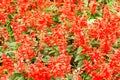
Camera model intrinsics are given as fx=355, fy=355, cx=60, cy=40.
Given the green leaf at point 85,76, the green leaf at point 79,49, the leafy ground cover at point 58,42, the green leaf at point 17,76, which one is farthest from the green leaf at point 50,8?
the green leaf at point 17,76

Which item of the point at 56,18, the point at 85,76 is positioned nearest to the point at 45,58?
the point at 85,76

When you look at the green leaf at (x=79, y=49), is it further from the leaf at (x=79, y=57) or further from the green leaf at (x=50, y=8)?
the green leaf at (x=50, y=8)

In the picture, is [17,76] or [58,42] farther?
[58,42]

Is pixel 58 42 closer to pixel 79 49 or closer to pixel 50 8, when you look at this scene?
pixel 79 49

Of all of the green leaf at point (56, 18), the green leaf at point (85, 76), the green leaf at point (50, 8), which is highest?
the green leaf at point (50, 8)

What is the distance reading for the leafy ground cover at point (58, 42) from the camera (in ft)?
15.2

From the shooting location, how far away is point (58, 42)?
199 inches

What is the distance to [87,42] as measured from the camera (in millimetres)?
5098

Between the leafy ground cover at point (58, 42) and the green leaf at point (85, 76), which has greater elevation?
the leafy ground cover at point (58, 42)

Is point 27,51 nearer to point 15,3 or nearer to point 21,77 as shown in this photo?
point 21,77

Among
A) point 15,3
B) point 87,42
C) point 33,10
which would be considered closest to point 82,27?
point 87,42

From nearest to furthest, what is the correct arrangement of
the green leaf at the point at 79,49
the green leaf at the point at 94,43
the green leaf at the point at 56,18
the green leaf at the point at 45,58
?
the green leaf at the point at 79,49, the green leaf at the point at 45,58, the green leaf at the point at 94,43, the green leaf at the point at 56,18

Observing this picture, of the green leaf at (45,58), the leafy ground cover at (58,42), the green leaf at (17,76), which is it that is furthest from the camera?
the green leaf at (45,58)

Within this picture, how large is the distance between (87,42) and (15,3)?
2108 mm
